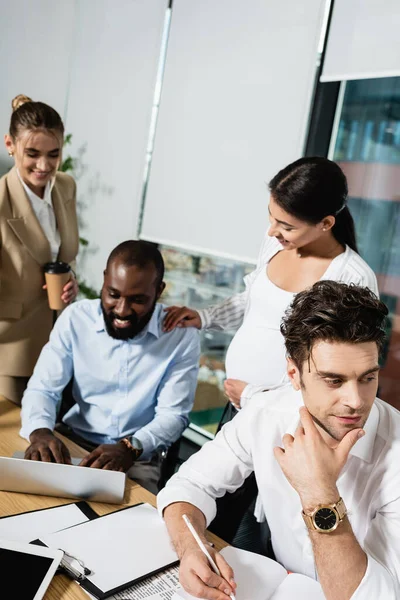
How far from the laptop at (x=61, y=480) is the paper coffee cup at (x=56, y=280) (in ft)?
3.44

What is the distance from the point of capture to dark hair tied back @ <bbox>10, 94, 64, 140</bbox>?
2.28 meters

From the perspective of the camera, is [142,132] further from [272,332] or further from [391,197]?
[272,332]

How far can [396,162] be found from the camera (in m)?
2.83

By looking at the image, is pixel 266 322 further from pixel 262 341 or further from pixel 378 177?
pixel 378 177

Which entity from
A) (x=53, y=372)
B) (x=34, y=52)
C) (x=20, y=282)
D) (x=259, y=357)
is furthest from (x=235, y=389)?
(x=34, y=52)

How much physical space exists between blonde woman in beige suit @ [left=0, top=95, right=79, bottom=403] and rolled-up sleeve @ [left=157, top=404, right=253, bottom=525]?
1.08 meters

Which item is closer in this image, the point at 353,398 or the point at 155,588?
the point at 155,588

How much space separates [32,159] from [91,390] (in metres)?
0.92

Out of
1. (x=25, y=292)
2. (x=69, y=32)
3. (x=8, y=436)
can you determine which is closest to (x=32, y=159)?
(x=25, y=292)

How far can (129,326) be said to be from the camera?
1.98m

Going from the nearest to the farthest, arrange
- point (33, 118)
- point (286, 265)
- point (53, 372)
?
point (53, 372) → point (286, 265) → point (33, 118)

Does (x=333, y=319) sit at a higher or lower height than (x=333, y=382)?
higher

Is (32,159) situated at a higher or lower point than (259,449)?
higher

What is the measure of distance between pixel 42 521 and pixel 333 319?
2.43 feet
